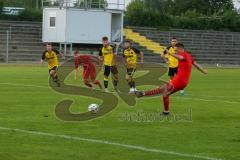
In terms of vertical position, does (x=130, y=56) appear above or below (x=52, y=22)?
below

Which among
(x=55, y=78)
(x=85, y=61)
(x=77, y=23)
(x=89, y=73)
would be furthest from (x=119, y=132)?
(x=77, y=23)

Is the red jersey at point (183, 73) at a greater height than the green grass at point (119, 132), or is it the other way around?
the red jersey at point (183, 73)

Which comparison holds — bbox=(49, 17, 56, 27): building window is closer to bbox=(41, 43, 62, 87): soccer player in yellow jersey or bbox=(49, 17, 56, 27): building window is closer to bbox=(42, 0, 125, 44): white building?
bbox=(42, 0, 125, 44): white building

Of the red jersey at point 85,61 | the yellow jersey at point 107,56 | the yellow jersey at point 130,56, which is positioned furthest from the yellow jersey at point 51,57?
the yellow jersey at point 130,56

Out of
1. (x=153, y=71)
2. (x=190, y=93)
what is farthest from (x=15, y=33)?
(x=153, y=71)

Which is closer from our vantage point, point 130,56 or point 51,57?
point 130,56

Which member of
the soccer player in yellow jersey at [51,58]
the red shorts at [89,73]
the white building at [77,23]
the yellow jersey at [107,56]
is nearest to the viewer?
the red shorts at [89,73]

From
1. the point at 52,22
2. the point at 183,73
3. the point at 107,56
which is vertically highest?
the point at 52,22

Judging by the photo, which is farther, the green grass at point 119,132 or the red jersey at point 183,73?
the red jersey at point 183,73

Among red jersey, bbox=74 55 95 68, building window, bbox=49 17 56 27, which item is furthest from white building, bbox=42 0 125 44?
red jersey, bbox=74 55 95 68

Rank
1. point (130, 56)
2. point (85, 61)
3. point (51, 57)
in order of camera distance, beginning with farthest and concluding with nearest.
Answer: point (51, 57) < point (85, 61) < point (130, 56)

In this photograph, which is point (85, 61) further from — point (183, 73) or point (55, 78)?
point (183, 73)

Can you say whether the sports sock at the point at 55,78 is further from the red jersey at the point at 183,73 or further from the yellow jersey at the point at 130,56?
the red jersey at the point at 183,73

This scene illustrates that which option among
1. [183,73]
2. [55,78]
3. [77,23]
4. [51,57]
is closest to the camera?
[183,73]
